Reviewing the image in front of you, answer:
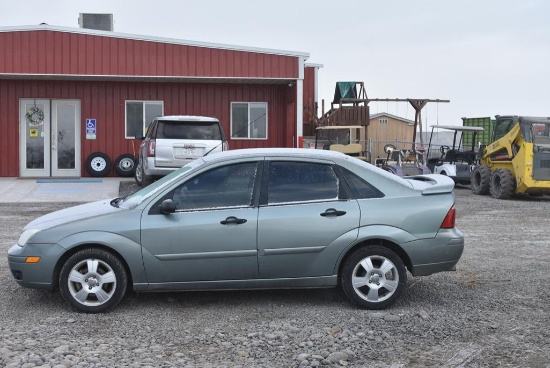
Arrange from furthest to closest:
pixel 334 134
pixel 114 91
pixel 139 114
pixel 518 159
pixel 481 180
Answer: pixel 334 134
pixel 139 114
pixel 114 91
pixel 481 180
pixel 518 159

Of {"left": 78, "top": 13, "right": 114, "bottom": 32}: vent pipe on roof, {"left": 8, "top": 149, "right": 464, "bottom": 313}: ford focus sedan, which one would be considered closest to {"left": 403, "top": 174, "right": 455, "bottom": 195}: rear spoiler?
{"left": 8, "top": 149, "right": 464, "bottom": 313}: ford focus sedan

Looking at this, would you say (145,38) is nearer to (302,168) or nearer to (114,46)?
(114,46)

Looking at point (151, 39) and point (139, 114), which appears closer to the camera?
point (151, 39)

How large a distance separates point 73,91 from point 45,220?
55.1 ft

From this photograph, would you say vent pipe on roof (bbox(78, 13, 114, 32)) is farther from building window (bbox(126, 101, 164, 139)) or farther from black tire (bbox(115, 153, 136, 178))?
black tire (bbox(115, 153, 136, 178))

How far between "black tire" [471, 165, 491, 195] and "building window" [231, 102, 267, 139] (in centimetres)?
708

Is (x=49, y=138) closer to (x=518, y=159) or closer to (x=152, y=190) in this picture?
(x=518, y=159)

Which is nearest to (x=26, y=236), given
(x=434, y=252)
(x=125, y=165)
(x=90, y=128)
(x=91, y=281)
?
(x=91, y=281)

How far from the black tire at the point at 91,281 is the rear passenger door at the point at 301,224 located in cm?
132

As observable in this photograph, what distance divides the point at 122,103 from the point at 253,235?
693 inches

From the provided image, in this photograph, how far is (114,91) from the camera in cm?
2336

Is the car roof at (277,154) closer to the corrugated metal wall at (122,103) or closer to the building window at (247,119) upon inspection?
the corrugated metal wall at (122,103)

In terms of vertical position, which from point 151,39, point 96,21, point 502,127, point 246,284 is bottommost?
point 246,284

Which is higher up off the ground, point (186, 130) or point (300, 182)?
point (186, 130)
